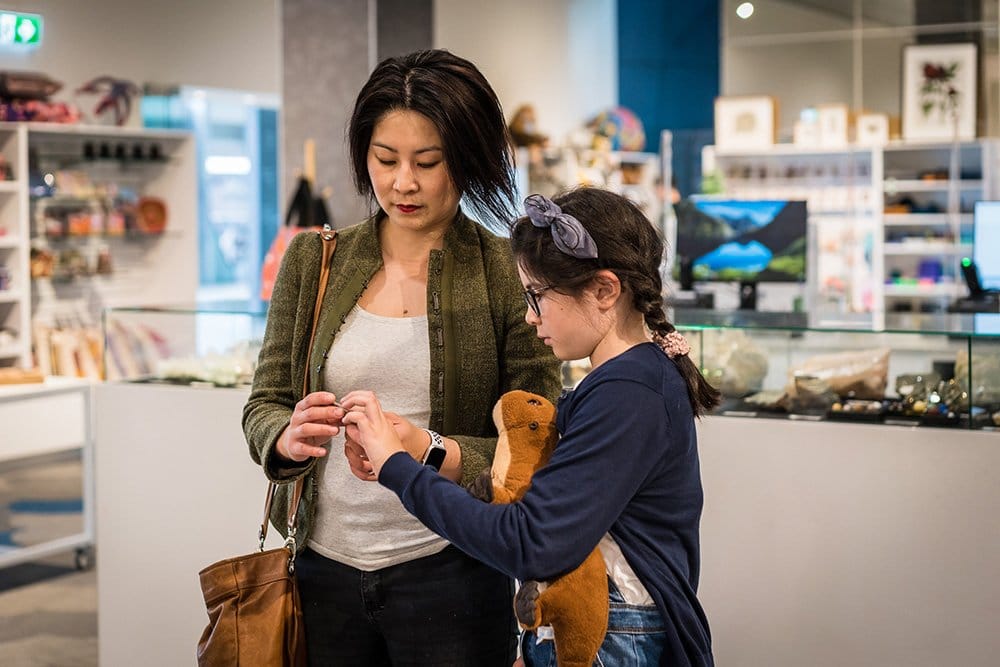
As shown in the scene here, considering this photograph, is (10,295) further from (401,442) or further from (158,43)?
(401,442)

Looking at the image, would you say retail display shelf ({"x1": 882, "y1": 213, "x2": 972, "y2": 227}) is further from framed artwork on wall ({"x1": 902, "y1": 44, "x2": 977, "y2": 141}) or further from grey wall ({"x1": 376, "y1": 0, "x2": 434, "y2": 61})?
grey wall ({"x1": 376, "y1": 0, "x2": 434, "y2": 61})

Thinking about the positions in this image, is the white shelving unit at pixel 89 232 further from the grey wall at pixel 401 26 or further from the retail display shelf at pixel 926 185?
the retail display shelf at pixel 926 185

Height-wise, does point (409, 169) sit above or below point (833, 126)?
below

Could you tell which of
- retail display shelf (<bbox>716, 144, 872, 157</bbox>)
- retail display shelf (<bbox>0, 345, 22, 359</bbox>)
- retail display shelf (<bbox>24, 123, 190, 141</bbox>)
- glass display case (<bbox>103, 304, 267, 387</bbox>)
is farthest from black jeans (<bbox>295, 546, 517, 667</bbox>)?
retail display shelf (<bbox>716, 144, 872, 157</bbox>)

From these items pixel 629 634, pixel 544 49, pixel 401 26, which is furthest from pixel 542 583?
pixel 544 49

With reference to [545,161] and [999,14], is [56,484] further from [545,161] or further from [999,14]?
[999,14]

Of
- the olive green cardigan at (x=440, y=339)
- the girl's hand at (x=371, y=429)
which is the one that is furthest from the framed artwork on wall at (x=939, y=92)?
the girl's hand at (x=371, y=429)

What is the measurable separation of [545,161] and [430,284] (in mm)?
9039

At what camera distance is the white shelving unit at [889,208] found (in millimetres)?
8961

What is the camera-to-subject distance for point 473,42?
34.8 feet

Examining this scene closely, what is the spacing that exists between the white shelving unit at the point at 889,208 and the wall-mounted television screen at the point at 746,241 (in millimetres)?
3917

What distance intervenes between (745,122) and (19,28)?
16.8 ft

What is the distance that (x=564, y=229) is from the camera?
1510 millimetres

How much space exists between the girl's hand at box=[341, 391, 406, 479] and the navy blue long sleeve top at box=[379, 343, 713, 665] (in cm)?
2
